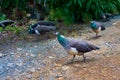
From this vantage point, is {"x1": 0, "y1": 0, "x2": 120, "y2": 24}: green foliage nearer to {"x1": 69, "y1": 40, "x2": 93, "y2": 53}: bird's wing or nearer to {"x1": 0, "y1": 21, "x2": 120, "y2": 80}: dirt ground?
{"x1": 0, "y1": 21, "x2": 120, "y2": 80}: dirt ground

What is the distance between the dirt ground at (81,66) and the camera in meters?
5.32

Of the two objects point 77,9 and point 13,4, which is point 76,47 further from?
point 13,4

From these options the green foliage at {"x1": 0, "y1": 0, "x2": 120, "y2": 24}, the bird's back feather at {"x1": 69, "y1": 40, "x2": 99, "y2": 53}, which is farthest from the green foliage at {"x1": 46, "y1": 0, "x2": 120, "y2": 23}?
the bird's back feather at {"x1": 69, "y1": 40, "x2": 99, "y2": 53}

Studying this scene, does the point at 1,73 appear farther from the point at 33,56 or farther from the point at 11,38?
the point at 11,38

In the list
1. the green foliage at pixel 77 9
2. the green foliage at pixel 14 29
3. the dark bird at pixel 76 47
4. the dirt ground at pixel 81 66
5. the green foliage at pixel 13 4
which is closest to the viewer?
the dirt ground at pixel 81 66

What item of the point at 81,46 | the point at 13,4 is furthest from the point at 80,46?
the point at 13,4

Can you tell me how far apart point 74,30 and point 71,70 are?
3234 mm

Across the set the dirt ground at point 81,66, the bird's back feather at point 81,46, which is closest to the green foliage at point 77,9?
the dirt ground at point 81,66

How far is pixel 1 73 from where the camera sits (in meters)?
5.82

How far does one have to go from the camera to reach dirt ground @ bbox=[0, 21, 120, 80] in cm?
532

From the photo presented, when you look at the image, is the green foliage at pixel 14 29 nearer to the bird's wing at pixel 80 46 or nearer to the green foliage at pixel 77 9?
the green foliage at pixel 77 9

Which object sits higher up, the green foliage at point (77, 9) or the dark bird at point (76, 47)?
the dark bird at point (76, 47)

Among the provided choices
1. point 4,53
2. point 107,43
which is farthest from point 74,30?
point 4,53

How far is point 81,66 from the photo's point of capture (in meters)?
5.72
